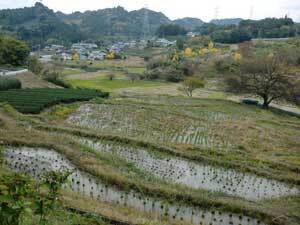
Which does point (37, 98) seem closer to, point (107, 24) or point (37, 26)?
point (37, 26)

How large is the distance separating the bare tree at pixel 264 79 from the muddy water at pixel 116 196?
2534 centimetres

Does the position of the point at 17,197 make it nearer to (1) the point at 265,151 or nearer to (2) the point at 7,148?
(2) the point at 7,148

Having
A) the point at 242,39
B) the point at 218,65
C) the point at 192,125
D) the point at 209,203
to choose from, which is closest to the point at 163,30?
the point at 242,39

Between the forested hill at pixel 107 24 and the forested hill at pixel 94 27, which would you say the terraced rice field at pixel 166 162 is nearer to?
the forested hill at pixel 94 27

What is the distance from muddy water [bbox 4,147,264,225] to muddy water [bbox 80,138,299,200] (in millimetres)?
2307

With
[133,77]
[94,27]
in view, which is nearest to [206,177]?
[133,77]

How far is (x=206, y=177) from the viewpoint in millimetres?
14594

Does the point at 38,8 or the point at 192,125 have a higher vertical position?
the point at 38,8

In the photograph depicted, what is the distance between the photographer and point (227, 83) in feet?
126

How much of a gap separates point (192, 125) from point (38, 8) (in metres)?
149

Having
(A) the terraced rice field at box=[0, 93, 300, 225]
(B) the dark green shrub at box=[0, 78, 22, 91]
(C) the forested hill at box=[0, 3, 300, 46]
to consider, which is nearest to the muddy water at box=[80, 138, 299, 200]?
(A) the terraced rice field at box=[0, 93, 300, 225]

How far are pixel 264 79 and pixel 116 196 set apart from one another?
27449 mm

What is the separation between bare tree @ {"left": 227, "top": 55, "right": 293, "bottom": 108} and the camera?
116 feet

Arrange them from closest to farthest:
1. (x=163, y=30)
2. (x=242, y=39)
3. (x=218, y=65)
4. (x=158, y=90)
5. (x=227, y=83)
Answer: (x=227, y=83) → (x=158, y=90) → (x=218, y=65) → (x=242, y=39) → (x=163, y=30)
